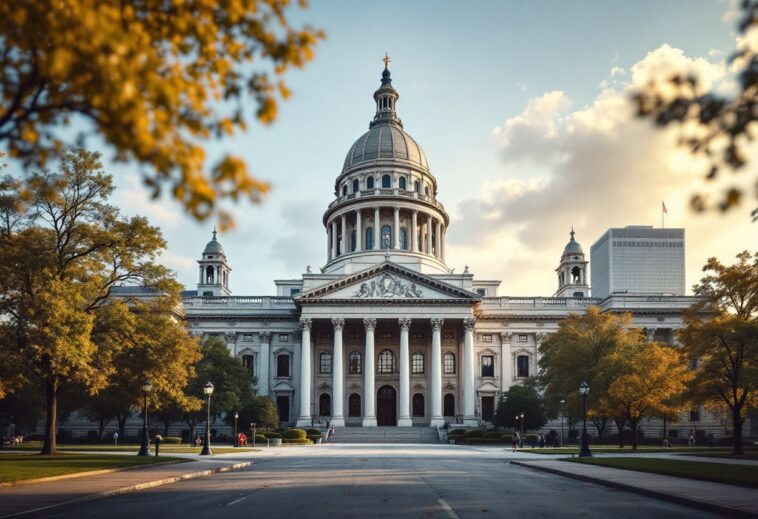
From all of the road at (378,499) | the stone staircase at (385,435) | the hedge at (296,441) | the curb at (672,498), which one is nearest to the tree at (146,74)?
the road at (378,499)

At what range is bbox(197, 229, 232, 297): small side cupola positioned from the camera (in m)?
104

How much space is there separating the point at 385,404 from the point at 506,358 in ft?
52.9

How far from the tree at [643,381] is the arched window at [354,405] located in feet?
128

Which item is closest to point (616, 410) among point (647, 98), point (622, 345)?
point (622, 345)

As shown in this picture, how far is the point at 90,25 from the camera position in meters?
6.30

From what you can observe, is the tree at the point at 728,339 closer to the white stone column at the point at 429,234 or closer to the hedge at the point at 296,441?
the hedge at the point at 296,441

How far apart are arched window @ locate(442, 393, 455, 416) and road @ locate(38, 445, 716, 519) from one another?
61.2m

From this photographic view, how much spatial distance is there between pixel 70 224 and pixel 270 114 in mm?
34644

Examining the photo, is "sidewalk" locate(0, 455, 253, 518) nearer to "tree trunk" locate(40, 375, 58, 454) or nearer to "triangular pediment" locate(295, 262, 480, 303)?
"tree trunk" locate(40, 375, 58, 454)

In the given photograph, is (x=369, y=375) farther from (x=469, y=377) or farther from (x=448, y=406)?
(x=448, y=406)

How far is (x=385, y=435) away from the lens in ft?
246

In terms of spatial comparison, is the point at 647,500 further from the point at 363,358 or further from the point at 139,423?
the point at 139,423

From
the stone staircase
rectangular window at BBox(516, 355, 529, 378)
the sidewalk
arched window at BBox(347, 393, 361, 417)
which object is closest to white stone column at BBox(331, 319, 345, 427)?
the stone staircase

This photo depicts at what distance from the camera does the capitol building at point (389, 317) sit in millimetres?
82688
